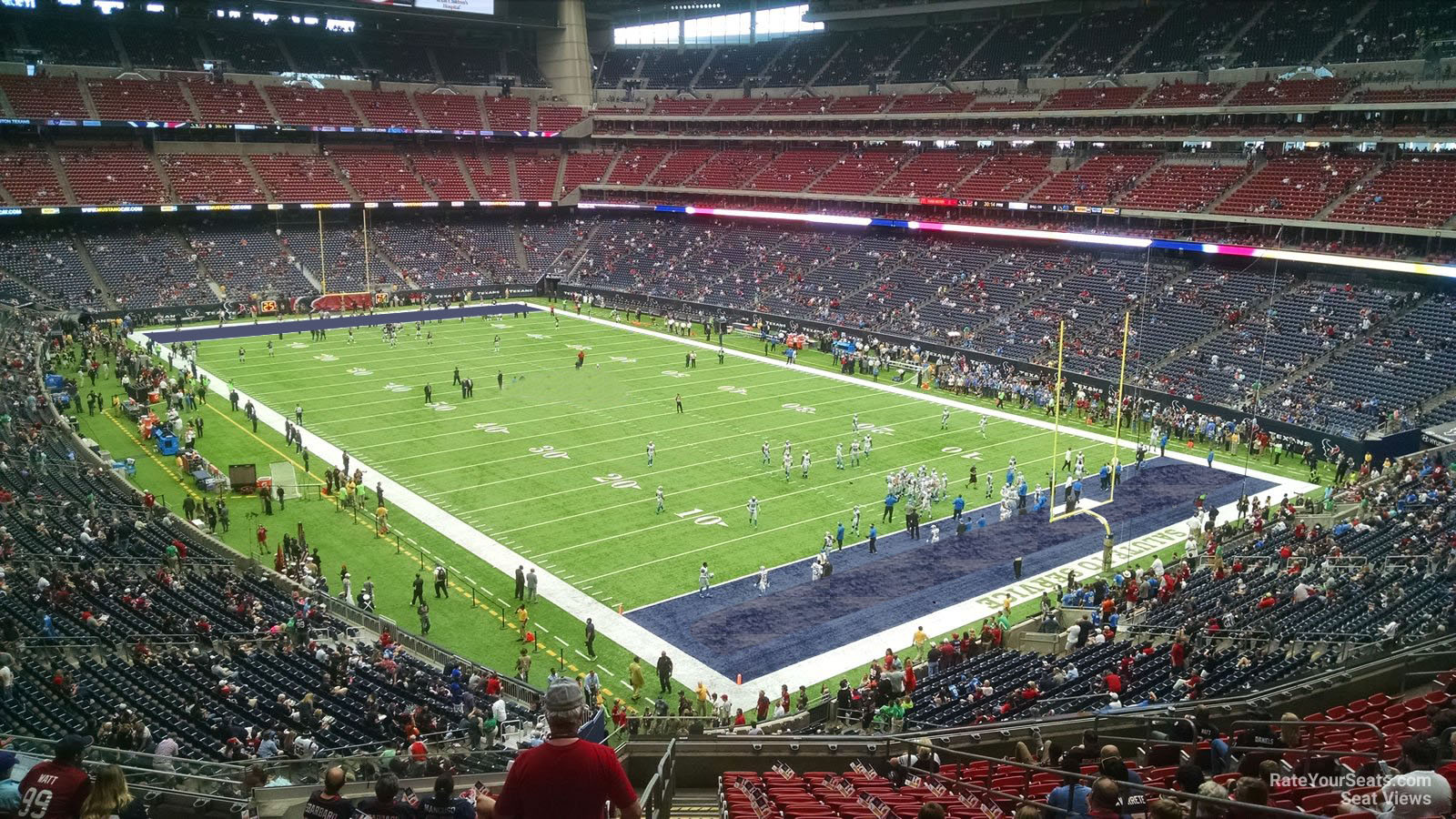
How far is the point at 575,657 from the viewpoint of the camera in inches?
889

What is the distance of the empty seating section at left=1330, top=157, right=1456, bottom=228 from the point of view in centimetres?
4156

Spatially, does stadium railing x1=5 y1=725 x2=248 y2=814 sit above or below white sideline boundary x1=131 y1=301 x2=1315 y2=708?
→ above

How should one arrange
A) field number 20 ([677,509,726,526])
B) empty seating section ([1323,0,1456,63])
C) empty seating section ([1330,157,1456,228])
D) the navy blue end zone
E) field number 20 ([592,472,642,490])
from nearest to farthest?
the navy blue end zone → field number 20 ([677,509,726,526]) → field number 20 ([592,472,642,490]) → empty seating section ([1330,157,1456,228]) → empty seating section ([1323,0,1456,63])

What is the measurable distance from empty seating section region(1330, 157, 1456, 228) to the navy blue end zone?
15.8 m

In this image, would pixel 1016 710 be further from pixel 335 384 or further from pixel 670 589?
pixel 335 384

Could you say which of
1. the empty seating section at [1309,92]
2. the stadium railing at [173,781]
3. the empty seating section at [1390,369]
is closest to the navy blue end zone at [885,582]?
the empty seating section at [1390,369]

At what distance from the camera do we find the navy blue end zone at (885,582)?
23500mm

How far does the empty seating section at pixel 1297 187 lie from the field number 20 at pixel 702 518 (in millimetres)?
31567

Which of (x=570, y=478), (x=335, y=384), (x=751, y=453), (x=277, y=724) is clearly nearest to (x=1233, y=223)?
(x=751, y=453)

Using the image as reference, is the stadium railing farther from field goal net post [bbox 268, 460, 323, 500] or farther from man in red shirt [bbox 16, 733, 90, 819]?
field goal net post [bbox 268, 460, 323, 500]

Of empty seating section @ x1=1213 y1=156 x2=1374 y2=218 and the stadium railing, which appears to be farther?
empty seating section @ x1=1213 y1=156 x2=1374 y2=218

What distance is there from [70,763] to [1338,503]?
100 ft

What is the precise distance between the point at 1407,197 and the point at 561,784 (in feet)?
162

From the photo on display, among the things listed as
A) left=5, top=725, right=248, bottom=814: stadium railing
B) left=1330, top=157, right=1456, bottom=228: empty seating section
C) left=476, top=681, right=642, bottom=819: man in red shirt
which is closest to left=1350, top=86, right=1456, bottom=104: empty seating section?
left=1330, top=157, right=1456, bottom=228: empty seating section
